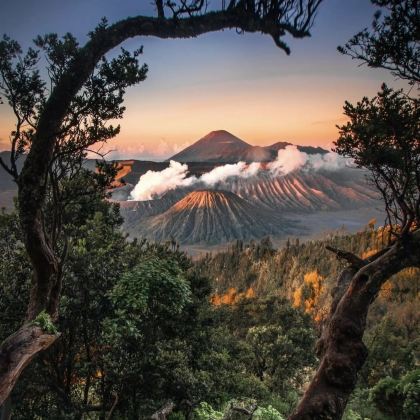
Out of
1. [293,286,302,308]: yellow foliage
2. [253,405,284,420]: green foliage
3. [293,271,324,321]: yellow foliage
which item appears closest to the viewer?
[253,405,284,420]: green foliage

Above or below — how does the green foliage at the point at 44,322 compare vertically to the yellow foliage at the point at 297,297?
above

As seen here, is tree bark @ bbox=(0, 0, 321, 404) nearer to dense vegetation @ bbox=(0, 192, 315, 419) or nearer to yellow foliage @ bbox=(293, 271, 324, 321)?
dense vegetation @ bbox=(0, 192, 315, 419)

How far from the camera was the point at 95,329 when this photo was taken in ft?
32.1

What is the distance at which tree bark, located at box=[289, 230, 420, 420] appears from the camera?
3.94 m

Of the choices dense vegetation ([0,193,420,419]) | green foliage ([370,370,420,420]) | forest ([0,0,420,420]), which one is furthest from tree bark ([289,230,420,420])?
green foliage ([370,370,420,420])

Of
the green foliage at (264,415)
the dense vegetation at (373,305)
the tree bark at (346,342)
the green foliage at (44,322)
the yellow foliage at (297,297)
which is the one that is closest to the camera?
the tree bark at (346,342)

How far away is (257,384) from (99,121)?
16292 mm

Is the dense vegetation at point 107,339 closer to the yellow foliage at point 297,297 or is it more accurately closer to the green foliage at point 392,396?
the green foliage at point 392,396

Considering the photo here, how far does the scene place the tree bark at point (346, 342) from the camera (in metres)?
3.94

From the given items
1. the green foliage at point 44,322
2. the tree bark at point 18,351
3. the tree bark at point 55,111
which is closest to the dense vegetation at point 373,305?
the green foliage at point 44,322

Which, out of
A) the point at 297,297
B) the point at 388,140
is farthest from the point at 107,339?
the point at 297,297

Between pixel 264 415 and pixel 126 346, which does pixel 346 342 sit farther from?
pixel 126 346

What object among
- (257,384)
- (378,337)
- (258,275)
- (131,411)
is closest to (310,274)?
(258,275)

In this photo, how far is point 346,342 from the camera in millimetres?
4340
